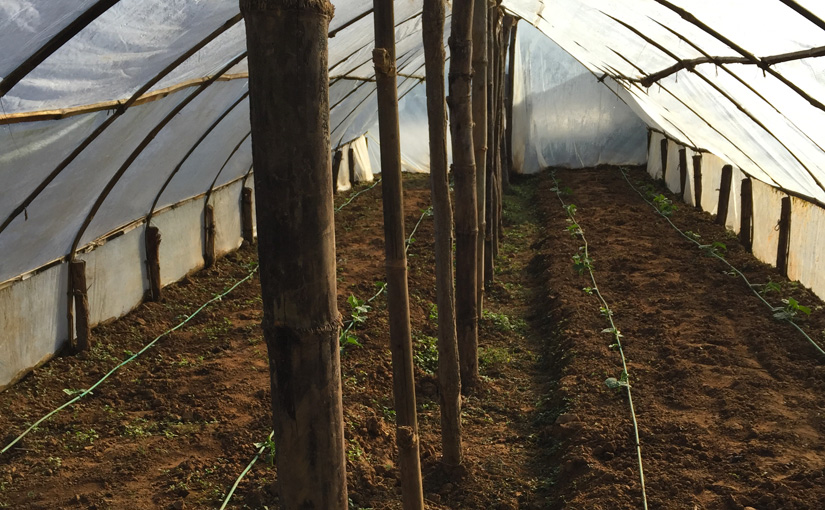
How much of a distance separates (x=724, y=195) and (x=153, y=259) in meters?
7.58

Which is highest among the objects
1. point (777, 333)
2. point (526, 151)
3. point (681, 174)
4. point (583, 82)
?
point (583, 82)

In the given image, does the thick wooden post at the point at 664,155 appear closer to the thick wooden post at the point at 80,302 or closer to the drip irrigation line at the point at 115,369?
the drip irrigation line at the point at 115,369

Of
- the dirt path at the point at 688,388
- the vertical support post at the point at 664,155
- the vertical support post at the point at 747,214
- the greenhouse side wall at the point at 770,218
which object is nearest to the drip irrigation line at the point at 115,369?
the dirt path at the point at 688,388

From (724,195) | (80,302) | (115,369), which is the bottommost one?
(115,369)

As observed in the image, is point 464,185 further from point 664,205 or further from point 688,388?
point 664,205

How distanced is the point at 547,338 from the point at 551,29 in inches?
234

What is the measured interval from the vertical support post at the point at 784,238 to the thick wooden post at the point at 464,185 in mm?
4118

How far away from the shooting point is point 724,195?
10.2 m

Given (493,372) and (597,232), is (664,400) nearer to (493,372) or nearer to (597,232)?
(493,372)

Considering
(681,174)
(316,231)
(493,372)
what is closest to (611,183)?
(681,174)

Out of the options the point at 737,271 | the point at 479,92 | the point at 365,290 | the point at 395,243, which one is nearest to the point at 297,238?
the point at 395,243

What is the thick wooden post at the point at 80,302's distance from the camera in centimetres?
617

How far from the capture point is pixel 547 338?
711cm

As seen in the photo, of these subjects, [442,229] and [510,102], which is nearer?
[442,229]
